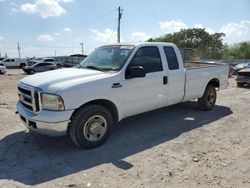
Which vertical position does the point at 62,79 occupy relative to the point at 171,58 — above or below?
below

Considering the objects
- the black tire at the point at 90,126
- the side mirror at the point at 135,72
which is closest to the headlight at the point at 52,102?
the black tire at the point at 90,126

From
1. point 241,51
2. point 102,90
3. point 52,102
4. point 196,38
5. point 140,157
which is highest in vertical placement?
point 196,38

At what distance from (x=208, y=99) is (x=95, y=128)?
4285 millimetres

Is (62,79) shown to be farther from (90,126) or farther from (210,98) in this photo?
(210,98)

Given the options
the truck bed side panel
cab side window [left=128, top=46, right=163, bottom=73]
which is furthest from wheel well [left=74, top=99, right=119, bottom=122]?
the truck bed side panel

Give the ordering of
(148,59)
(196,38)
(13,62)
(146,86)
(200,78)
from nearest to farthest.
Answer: (146,86) < (148,59) < (200,78) < (13,62) < (196,38)

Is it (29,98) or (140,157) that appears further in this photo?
(29,98)

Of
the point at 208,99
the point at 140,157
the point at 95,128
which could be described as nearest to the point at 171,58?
the point at 208,99

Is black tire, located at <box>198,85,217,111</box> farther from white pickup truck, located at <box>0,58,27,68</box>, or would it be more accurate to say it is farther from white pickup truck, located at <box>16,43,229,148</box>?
white pickup truck, located at <box>0,58,27,68</box>

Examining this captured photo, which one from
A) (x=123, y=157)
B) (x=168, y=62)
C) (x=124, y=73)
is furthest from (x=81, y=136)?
(x=168, y=62)

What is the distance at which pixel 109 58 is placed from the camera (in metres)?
6.11

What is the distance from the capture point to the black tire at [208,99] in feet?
27.0

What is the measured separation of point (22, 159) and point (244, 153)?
3873mm

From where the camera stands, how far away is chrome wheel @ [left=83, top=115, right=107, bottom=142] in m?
5.20
